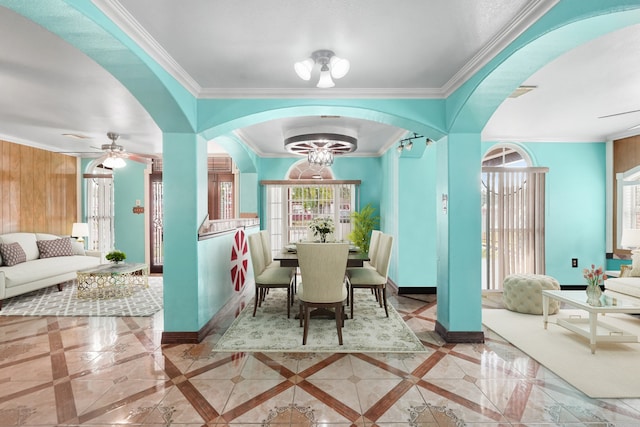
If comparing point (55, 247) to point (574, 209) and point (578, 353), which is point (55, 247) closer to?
point (578, 353)

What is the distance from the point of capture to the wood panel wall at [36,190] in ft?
18.2

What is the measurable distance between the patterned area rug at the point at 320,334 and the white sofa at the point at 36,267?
10.8 feet

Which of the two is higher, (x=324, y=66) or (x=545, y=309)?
(x=324, y=66)

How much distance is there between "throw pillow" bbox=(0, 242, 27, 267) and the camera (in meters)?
4.98

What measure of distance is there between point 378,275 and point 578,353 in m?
2.04

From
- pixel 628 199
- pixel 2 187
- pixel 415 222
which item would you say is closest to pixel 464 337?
pixel 415 222

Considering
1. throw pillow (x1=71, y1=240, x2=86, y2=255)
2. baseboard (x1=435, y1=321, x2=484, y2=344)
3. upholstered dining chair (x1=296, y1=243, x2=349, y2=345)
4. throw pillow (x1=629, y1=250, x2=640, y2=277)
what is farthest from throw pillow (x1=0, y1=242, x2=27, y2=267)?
throw pillow (x1=629, y1=250, x2=640, y2=277)

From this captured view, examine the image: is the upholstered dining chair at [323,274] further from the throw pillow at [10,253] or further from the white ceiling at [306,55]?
the throw pillow at [10,253]

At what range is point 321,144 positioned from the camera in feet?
16.0

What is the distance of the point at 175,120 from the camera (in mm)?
3152

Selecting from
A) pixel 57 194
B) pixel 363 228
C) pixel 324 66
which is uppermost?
pixel 324 66

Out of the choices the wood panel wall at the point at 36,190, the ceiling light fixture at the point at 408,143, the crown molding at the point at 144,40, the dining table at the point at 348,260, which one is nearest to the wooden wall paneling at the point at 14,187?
the wood panel wall at the point at 36,190

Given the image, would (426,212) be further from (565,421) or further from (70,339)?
(70,339)

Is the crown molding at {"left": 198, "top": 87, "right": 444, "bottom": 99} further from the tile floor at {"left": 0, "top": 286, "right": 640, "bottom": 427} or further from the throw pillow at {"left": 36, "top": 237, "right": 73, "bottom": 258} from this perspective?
the throw pillow at {"left": 36, "top": 237, "right": 73, "bottom": 258}
